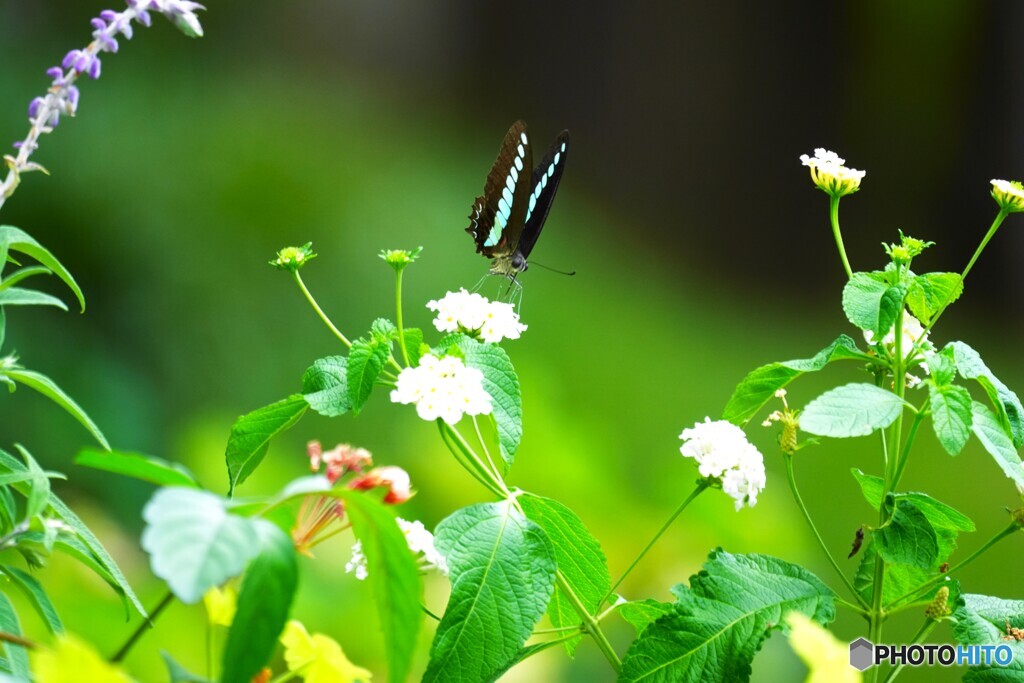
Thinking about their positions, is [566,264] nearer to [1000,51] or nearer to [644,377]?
[644,377]

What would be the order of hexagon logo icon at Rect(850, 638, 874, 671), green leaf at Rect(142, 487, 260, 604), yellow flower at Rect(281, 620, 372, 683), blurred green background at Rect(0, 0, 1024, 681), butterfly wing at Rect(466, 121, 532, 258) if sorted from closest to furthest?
green leaf at Rect(142, 487, 260, 604) → yellow flower at Rect(281, 620, 372, 683) → hexagon logo icon at Rect(850, 638, 874, 671) → butterfly wing at Rect(466, 121, 532, 258) → blurred green background at Rect(0, 0, 1024, 681)

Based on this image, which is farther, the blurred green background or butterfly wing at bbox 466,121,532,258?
the blurred green background

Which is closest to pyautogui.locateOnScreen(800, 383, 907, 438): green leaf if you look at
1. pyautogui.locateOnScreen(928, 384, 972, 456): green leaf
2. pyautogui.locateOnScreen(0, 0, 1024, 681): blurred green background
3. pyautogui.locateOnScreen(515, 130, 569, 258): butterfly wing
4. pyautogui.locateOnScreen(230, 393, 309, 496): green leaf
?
pyautogui.locateOnScreen(928, 384, 972, 456): green leaf

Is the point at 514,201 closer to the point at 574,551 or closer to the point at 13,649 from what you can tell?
the point at 574,551

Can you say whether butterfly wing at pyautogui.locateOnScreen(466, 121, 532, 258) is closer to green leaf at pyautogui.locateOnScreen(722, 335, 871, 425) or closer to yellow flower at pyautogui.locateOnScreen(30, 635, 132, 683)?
green leaf at pyautogui.locateOnScreen(722, 335, 871, 425)

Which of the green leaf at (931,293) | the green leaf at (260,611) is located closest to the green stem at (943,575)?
the green leaf at (931,293)

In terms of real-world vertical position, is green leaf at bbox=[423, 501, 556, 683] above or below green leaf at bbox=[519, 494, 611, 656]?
below

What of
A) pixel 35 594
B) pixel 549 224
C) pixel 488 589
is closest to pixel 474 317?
pixel 488 589
